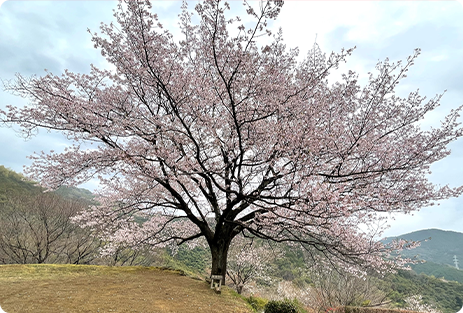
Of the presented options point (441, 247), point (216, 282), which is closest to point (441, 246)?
point (441, 247)

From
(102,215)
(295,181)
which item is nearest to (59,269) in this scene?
(102,215)

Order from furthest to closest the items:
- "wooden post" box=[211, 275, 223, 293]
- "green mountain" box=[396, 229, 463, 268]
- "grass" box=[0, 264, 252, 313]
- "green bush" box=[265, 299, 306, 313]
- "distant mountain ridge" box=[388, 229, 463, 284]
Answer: "green mountain" box=[396, 229, 463, 268]
"distant mountain ridge" box=[388, 229, 463, 284]
"wooden post" box=[211, 275, 223, 293]
"green bush" box=[265, 299, 306, 313]
"grass" box=[0, 264, 252, 313]

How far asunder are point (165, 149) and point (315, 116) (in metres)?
4.25

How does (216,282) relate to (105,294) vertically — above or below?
above

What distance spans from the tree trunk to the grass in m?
0.59

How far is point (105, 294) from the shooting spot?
18.9 ft

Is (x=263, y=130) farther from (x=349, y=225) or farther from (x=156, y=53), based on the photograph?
(x=349, y=225)

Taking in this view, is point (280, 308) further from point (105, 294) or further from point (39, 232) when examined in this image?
point (39, 232)

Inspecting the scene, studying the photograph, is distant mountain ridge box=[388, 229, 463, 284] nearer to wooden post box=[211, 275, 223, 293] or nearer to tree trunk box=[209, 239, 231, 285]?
tree trunk box=[209, 239, 231, 285]

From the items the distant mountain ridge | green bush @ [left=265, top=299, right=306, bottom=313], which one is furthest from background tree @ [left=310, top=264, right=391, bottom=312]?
the distant mountain ridge

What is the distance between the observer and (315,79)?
6742 millimetres

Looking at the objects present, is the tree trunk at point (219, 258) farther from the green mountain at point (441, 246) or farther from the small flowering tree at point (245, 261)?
the green mountain at point (441, 246)

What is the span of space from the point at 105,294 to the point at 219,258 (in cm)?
342

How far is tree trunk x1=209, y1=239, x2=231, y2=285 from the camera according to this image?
7.62 meters
